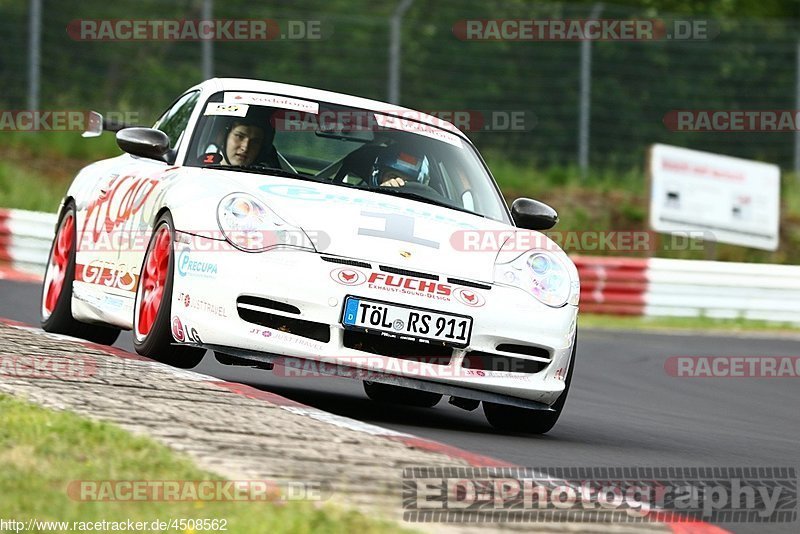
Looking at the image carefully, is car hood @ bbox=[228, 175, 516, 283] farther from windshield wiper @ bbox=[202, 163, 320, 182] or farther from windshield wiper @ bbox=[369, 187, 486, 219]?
windshield wiper @ bbox=[369, 187, 486, 219]

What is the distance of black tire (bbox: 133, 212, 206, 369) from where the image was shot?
22.4 ft

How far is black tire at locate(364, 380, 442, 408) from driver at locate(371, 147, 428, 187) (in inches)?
47.6

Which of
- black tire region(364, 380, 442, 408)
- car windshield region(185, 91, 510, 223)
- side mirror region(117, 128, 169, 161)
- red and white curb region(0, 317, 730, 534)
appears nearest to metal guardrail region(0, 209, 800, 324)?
black tire region(364, 380, 442, 408)

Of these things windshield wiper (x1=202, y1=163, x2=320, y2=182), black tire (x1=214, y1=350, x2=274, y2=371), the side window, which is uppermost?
the side window

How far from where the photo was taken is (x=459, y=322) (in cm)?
667

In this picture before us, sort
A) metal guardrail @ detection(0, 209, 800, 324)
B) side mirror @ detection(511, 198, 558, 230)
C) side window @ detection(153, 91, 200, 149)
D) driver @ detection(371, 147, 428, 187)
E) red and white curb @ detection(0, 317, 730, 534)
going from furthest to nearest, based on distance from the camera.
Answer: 1. metal guardrail @ detection(0, 209, 800, 324)
2. side window @ detection(153, 91, 200, 149)
3. side mirror @ detection(511, 198, 558, 230)
4. driver @ detection(371, 147, 428, 187)
5. red and white curb @ detection(0, 317, 730, 534)

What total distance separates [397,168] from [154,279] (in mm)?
1460

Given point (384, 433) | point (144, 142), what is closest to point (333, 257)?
point (384, 433)

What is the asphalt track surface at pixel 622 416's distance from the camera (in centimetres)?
675

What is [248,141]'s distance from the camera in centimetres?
772

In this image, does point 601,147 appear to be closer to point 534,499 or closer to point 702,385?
point 702,385

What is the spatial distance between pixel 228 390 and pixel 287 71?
1734 cm

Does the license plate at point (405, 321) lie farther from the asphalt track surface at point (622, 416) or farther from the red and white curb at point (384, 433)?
the red and white curb at point (384, 433)

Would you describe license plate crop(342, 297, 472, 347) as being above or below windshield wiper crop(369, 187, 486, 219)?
below
